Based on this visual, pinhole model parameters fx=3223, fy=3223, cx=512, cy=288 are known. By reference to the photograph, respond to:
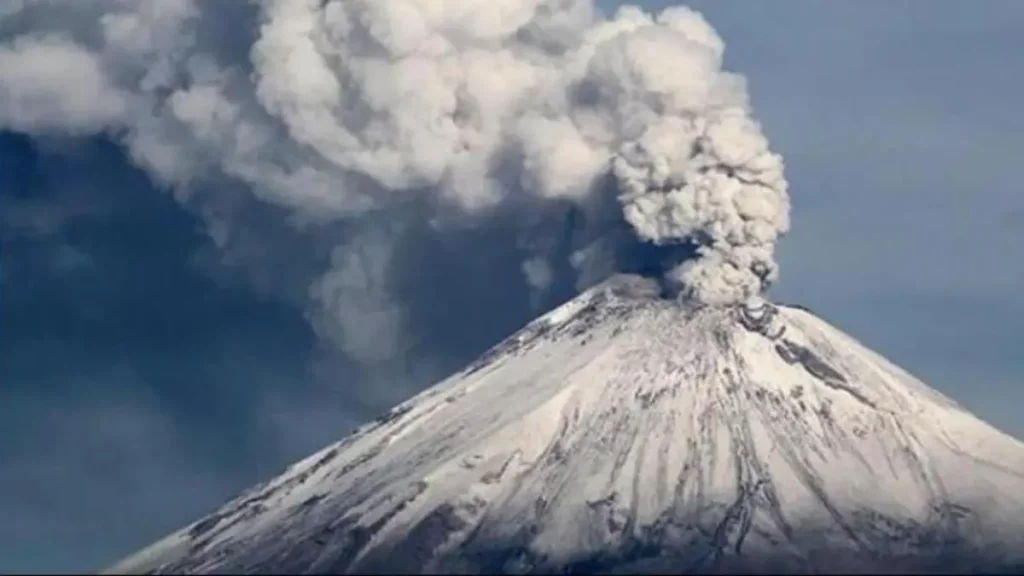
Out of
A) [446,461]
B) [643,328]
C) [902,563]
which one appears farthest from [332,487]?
[902,563]

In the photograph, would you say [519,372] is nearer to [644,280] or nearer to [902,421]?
[644,280]

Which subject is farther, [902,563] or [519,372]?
[519,372]

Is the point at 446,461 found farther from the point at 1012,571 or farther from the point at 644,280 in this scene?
the point at 1012,571

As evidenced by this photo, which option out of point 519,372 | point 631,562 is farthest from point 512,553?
point 519,372

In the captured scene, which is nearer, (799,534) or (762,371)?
(799,534)

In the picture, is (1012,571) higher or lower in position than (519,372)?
lower

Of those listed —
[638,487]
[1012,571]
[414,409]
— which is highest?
[414,409]
